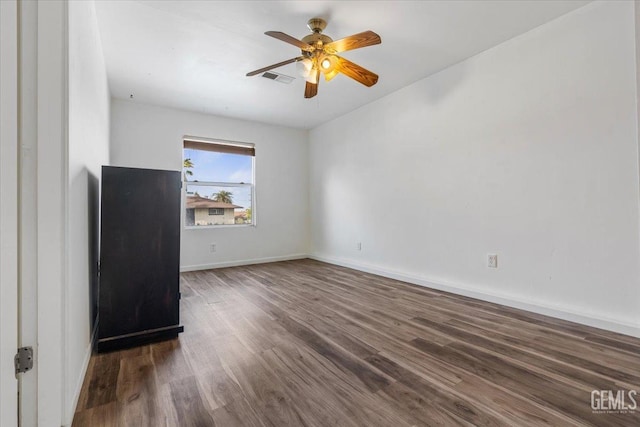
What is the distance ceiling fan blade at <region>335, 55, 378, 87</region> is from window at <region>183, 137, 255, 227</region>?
2.82 meters

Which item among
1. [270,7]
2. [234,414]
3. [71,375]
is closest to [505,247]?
[234,414]

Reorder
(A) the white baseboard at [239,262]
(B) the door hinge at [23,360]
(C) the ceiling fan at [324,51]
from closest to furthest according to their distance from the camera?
1. (B) the door hinge at [23,360]
2. (C) the ceiling fan at [324,51]
3. (A) the white baseboard at [239,262]

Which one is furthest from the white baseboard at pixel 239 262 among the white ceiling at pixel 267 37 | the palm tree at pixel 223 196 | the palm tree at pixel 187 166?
the white ceiling at pixel 267 37

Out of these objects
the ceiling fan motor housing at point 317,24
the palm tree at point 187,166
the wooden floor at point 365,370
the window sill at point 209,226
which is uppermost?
the ceiling fan motor housing at point 317,24

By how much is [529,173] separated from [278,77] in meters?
2.79

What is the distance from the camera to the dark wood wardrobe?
6.18 ft

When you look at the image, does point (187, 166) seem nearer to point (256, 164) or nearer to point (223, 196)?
point (223, 196)

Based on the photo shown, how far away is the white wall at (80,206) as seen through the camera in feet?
4.18

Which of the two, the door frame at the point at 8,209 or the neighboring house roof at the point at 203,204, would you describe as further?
the neighboring house roof at the point at 203,204

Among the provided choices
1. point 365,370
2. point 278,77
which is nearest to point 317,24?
point 278,77

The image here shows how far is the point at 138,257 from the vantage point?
1.99 meters

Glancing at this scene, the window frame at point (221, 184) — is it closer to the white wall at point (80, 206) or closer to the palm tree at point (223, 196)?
the palm tree at point (223, 196)

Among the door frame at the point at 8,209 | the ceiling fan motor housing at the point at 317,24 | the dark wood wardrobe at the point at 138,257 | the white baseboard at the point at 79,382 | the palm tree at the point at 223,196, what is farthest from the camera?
the palm tree at the point at 223,196

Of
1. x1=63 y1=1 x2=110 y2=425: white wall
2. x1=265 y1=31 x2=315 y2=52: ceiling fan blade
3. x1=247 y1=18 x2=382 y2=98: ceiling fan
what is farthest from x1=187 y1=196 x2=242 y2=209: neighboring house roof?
x1=265 y1=31 x2=315 y2=52: ceiling fan blade
